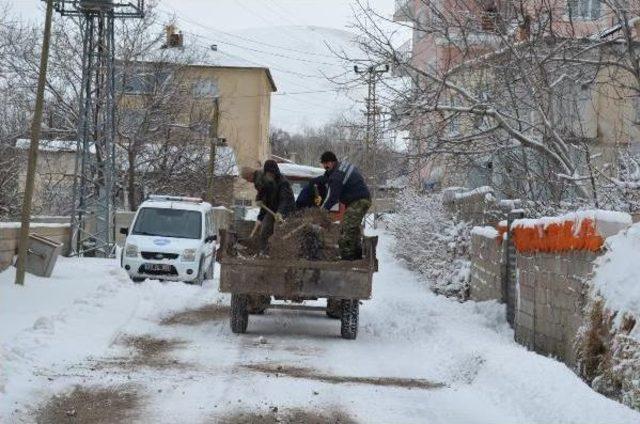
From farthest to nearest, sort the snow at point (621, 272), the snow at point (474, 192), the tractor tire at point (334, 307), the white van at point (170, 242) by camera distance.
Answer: the white van at point (170, 242)
the snow at point (474, 192)
the tractor tire at point (334, 307)
the snow at point (621, 272)

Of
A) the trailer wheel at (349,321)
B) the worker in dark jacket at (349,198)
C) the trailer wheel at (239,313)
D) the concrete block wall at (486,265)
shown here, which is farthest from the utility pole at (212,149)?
the trailer wheel at (349,321)

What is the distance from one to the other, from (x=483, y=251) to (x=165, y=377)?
27.8ft

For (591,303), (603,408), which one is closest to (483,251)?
(591,303)

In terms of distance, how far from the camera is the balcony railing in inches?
599

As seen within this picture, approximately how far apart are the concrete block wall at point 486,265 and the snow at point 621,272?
18.3 feet

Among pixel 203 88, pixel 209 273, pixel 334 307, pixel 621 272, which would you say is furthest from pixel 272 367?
pixel 203 88

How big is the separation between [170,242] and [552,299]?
11.9 metres

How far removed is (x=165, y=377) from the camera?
873cm

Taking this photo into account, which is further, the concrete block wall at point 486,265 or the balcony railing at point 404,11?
the balcony railing at point 404,11

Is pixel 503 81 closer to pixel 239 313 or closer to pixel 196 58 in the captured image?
pixel 239 313

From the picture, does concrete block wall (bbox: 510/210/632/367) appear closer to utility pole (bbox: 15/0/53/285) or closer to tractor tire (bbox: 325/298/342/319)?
tractor tire (bbox: 325/298/342/319)

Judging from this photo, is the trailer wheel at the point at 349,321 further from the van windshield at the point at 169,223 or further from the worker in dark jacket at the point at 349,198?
the van windshield at the point at 169,223

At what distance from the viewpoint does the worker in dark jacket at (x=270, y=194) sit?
44.5ft

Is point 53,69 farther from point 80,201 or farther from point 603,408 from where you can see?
point 603,408
